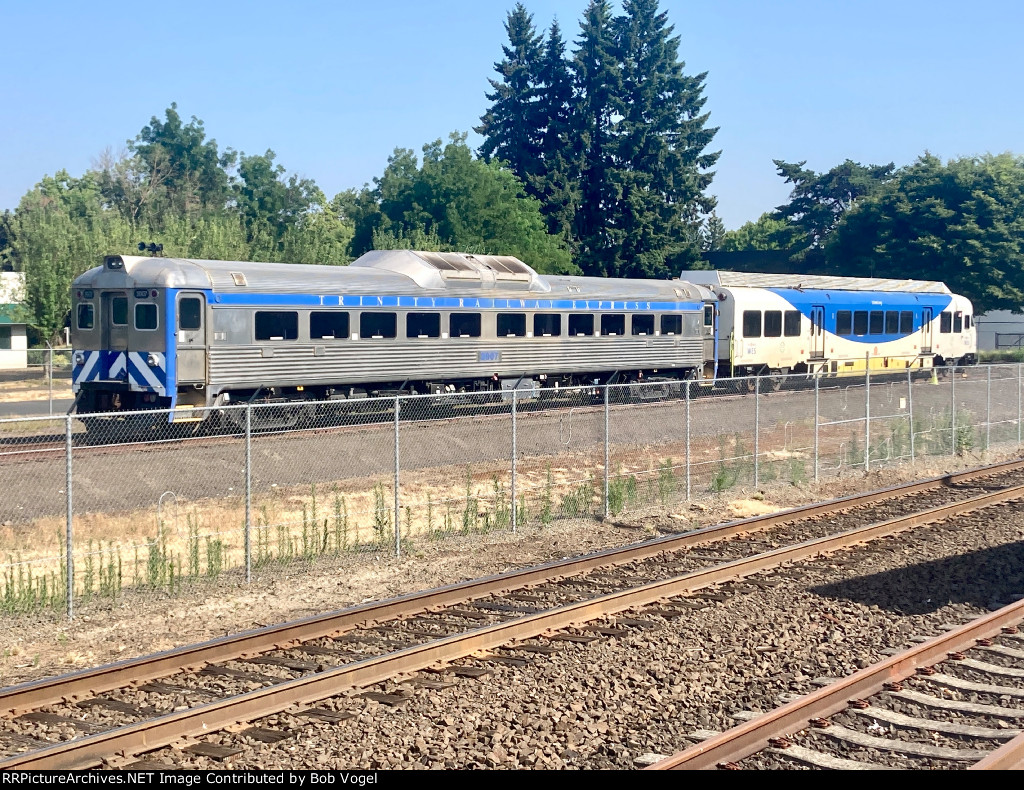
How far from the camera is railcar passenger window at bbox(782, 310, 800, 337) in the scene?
116 feet

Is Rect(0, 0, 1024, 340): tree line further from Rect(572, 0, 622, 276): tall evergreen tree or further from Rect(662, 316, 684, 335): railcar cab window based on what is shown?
Rect(662, 316, 684, 335): railcar cab window

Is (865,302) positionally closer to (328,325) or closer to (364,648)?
(328,325)

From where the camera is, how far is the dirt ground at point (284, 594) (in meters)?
9.65

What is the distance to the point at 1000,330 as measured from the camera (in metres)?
69.6

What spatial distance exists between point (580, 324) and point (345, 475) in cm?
1208

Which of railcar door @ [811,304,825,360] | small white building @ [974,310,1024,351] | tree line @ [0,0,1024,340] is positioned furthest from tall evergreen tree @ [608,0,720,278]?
railcar door @ [811,304,825,360]

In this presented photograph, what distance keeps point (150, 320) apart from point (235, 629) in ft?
39.0

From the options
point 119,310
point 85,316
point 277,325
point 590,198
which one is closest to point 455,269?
point 277,325

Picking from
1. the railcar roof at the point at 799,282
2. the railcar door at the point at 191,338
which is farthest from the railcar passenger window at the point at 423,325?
the railcar roof at the point at 799,282

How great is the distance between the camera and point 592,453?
20.4 m

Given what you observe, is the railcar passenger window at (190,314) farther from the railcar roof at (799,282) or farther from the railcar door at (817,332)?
the railcar door at (817,332)

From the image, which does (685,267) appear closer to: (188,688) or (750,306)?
(750,306)

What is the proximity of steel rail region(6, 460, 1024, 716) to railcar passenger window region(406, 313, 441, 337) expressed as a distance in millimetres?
10642

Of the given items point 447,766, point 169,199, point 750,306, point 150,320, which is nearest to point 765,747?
point 447,766
